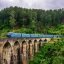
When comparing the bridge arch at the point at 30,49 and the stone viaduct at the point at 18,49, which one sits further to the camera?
the bridge arch at the point at 30,49

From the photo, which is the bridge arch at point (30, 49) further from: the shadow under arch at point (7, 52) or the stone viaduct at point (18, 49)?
the shadow under arch at point (7, 52)

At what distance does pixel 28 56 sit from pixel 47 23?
50.9m

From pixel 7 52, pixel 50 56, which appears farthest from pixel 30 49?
pixel 7 52

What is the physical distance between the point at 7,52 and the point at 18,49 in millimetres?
6477

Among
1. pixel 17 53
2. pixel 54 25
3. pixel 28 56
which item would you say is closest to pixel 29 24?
pixel 54 25

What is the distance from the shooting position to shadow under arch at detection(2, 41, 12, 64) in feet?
103

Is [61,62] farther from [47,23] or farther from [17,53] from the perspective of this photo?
[47,23]

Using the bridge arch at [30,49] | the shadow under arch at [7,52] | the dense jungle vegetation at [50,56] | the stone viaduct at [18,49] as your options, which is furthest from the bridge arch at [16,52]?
the bridge arch at [30,49]

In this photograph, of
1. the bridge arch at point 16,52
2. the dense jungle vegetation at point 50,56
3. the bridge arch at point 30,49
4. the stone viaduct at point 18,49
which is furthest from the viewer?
the bridge arch at point 30,49

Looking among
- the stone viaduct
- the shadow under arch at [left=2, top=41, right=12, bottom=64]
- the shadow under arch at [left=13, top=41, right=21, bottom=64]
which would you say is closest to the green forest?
the stone viaduct

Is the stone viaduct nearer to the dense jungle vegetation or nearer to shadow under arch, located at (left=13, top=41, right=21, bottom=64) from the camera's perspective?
shadow under arch, located at (left=13, top=41, right=21, bottom=64)

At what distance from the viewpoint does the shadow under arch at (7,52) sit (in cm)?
3145

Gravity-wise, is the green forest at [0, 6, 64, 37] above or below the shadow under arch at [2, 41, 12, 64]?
above

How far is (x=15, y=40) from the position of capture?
119 ft
